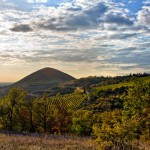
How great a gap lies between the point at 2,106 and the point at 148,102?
119 ft

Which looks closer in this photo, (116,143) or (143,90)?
(116,143)

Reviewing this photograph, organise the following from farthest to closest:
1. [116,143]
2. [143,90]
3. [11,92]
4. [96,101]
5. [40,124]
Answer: [96,101]
[40,124]
[11,92]
[143,90]
[116,143]

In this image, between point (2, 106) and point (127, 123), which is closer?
point (127, 123)

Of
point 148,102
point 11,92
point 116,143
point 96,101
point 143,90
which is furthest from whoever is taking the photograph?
point 96,101

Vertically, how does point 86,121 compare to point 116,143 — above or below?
below

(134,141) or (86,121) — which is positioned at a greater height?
(134,141)

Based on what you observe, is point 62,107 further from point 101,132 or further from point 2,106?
point 101,132

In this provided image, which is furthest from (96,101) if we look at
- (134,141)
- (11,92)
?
(134,141)

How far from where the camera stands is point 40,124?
78.7m

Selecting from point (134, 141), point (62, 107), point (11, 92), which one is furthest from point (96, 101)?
point (134, 141)

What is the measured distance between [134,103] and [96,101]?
408 ft

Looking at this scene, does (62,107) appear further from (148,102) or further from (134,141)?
(134,141)

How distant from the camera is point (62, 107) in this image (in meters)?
82.5

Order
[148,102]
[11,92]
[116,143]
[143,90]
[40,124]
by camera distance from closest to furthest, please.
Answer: [116,143], [148,102], [143,90], [11,92], [40,124]
